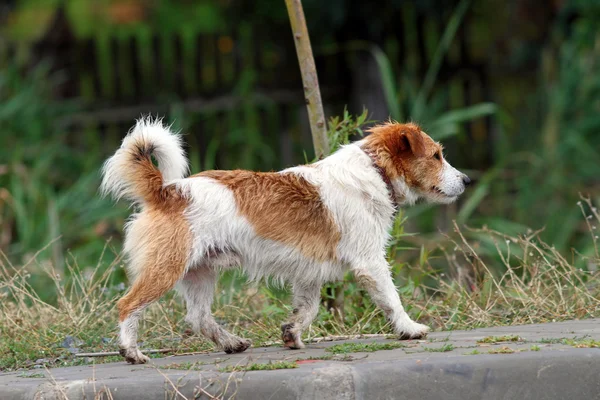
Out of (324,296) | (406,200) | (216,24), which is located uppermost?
(216,24)

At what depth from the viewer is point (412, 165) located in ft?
17.8

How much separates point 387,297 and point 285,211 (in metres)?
0.72

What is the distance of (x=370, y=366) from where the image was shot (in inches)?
160

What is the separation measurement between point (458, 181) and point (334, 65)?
23.5ft

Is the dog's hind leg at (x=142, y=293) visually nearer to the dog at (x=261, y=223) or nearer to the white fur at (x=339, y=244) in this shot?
the dog at (x=261, y=223)

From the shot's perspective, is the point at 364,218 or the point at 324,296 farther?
the point at 324,296

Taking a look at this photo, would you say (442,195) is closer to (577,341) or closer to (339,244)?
(339,244)

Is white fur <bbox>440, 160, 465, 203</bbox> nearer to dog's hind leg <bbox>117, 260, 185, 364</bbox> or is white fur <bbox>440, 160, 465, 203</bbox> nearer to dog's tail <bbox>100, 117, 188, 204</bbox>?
dog's tail <bbox>100, 117, 188, 204</bbox>

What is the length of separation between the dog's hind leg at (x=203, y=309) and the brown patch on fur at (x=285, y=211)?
45 cm

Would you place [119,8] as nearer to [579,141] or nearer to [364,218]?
[579,141]

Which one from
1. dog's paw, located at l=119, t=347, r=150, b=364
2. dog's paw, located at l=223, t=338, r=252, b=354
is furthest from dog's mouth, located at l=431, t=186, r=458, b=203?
dog's paw, located at l=119, t=347, r=150, b=364

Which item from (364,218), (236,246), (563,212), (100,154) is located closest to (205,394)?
(236,246)

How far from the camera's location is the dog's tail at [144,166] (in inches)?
197

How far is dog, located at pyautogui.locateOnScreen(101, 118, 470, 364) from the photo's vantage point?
4879mm
